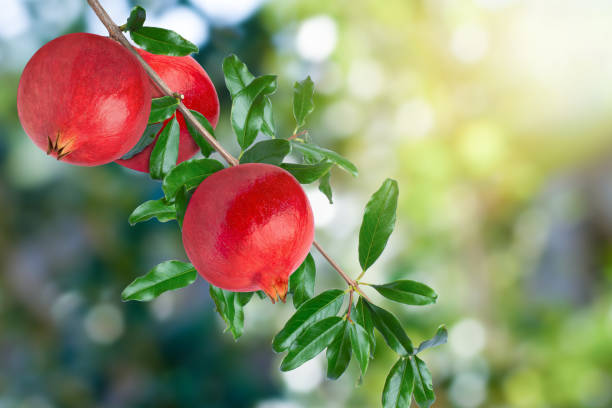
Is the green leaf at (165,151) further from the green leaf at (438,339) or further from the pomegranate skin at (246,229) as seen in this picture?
the green leaf at (438,339)

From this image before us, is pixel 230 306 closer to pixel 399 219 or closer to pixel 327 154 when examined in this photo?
pixel 327 154

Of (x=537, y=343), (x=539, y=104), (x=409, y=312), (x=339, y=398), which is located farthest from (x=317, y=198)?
(x=539, y=104)

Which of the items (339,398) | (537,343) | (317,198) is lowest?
(339,398)

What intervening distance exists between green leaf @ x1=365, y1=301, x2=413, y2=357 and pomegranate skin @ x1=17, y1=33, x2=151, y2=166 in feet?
0.51

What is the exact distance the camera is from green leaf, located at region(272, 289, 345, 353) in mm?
271

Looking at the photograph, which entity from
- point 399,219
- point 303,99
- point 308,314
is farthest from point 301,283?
point 399,219

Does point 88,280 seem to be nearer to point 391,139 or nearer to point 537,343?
point 391,139

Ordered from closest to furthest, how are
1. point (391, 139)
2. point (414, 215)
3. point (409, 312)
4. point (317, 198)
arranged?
point (317, 198) → point (409, 312) → point (414, 215) → point (391, 139)

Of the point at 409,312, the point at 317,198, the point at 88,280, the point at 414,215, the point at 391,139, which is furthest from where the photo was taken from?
the point at 391,139

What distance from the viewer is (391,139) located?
223cm

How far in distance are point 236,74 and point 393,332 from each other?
0.17 metres

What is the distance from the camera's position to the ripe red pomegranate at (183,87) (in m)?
0.29

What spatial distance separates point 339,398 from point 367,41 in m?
1.42

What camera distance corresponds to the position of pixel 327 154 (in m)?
0.29
